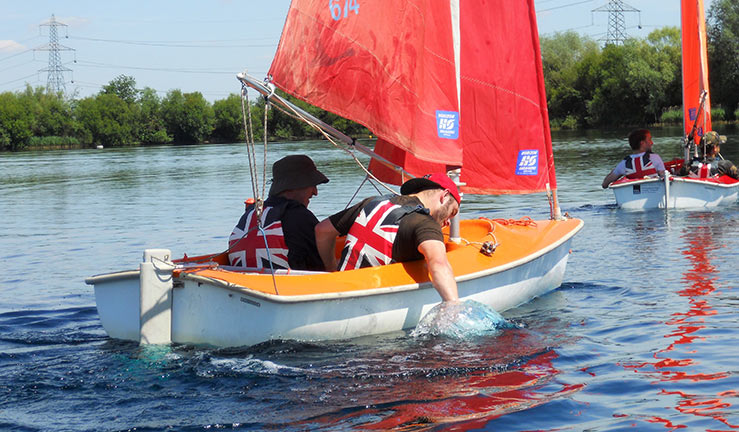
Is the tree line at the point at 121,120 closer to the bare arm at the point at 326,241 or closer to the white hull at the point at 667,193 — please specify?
the white hull at the point at 667,193

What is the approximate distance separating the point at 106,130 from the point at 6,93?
634 inches

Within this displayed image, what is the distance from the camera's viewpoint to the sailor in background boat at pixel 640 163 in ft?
51.9

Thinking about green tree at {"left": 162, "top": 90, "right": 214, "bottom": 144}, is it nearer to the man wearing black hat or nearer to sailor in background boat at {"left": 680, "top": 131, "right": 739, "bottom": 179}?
sailor in background boat at {"left": 680, "top": 131, "right": 739, "bottom": 179}

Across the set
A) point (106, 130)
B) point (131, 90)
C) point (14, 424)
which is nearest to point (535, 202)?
point (14, 424)

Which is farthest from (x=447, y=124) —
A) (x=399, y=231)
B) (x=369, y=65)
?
(x=399, y=231)

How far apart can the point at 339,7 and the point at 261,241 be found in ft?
6.77

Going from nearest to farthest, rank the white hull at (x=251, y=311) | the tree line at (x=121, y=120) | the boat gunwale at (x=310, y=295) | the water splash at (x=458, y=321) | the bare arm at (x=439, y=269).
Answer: the boat gunwale at (x=310, y=295) → the white hull at (x=251, y=311) → the bare arm at (x=439, y=269) → the water splash at (x=458, y=321) → the tree line at (x=121, y=120)

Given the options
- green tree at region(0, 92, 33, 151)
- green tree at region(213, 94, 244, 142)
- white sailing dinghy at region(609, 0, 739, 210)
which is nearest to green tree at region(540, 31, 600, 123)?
green tree at region(213, 94, 244, 142)

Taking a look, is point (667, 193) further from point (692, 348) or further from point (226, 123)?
point (226, 123)

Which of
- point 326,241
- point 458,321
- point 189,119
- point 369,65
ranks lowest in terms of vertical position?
point 458,321

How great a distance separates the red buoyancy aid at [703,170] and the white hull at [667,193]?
54 cm

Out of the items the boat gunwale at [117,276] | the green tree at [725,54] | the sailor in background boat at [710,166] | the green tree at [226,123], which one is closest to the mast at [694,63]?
the sailor in background boat at [710,166]

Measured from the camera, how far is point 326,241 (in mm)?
6805

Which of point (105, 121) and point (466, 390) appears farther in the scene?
point (105, 121)
